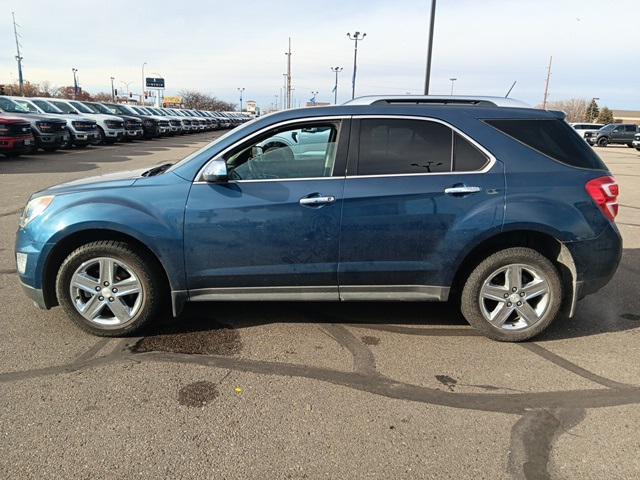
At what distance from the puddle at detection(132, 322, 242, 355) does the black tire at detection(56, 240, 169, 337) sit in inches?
6.9

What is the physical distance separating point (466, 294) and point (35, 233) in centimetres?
336

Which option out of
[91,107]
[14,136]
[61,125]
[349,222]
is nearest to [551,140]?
[349,222]

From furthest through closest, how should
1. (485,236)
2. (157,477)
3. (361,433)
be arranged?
1. (485,236)
2. (361,433)
3. (157,477)

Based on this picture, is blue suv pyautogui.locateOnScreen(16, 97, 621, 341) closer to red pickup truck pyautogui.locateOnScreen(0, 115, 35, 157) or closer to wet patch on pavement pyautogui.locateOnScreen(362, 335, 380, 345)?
wet patch on pavement pyautogui.locateOnScreen(362, 335, 380, 345)

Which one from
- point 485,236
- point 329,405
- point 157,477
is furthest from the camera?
point 485,236

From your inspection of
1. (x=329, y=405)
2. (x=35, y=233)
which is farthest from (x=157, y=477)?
(x=35, y=233)

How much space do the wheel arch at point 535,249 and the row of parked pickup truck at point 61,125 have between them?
1544 cm

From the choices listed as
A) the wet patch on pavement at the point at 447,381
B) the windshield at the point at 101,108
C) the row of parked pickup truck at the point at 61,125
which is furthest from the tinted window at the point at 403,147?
the windshield at the point at 101,108

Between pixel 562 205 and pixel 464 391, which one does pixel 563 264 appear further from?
pixel 464 391

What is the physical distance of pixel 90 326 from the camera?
150 inches

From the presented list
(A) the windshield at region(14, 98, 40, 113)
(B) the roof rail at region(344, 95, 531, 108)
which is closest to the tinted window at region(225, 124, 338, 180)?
(B) the roof rail at region(344, 95, 531, 108)

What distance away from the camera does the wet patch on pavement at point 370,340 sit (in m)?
3.83

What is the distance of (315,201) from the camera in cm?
358

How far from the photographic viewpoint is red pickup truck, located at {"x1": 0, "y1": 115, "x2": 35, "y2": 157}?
14.7 metres
